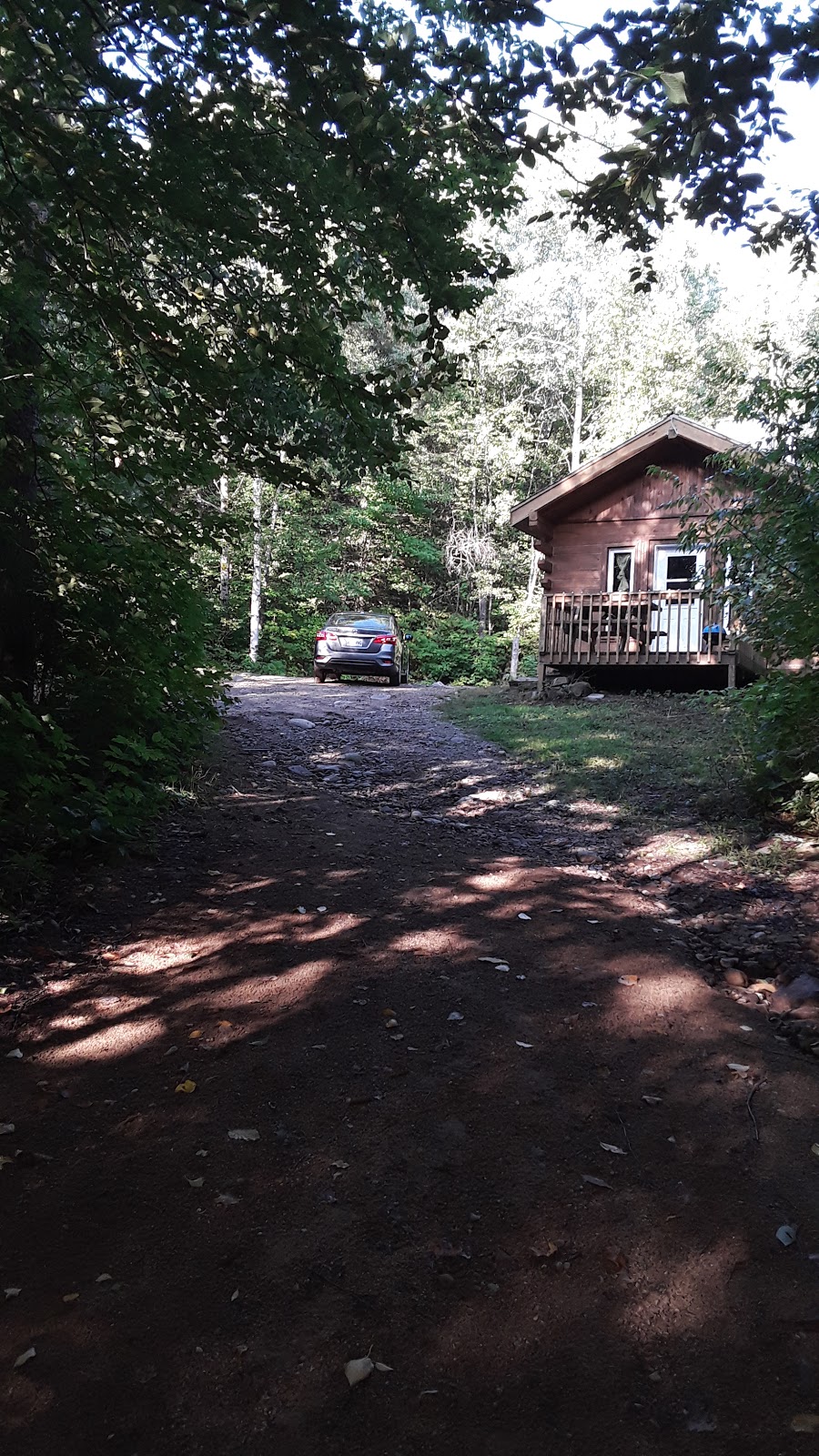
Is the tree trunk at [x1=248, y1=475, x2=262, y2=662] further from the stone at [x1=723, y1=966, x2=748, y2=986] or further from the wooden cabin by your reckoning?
the stone at [x1=723, y1=966, x2=748, y2=986]

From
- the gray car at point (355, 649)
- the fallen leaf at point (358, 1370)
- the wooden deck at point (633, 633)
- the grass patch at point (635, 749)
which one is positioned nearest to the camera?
the fallen leaf at point (358, 1370)

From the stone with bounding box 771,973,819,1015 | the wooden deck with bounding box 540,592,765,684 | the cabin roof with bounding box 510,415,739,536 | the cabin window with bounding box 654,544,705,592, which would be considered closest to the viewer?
the stone with bounding box 771,973,819,1015

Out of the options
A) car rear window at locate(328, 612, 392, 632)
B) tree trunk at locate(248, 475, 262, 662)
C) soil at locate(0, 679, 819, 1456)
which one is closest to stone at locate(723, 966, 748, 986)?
soil at locate(0, 679, 819, 1456)

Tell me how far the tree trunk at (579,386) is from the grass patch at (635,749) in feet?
67.3

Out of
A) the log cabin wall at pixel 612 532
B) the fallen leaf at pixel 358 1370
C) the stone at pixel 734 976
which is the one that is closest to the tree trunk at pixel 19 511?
the fallen leaf at pixel 358 1370

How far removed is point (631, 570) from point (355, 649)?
20.9 ft

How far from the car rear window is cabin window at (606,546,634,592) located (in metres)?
5.13

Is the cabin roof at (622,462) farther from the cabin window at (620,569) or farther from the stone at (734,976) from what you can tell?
the stone at (734,976)

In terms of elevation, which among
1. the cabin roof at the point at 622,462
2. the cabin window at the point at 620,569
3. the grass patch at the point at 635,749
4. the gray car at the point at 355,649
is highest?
the cabin roof at the point at 622,462

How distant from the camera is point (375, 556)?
33.8 m

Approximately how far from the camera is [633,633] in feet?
55.6

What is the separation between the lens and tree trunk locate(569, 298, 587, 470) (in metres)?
33.2

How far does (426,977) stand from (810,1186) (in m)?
1.99

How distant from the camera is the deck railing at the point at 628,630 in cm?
1608
